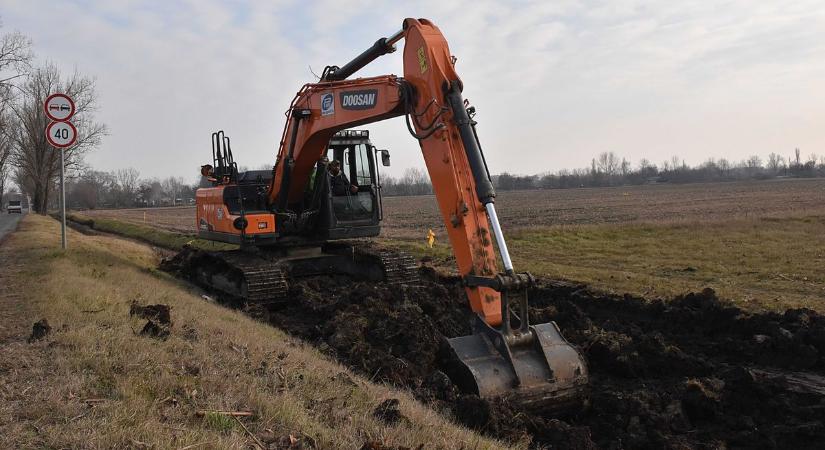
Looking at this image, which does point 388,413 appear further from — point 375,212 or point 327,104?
point 375,212

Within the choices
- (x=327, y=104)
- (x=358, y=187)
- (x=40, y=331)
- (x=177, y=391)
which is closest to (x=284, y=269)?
(x=358, y=187)

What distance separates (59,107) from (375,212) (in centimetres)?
682

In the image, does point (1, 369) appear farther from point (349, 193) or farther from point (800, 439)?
point (349, 193)

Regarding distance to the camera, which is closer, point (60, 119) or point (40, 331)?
point (40, 331)

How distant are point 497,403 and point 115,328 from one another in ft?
11.9

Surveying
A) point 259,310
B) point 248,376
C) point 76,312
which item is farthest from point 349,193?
point 248,376

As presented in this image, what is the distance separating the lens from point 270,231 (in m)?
10.7

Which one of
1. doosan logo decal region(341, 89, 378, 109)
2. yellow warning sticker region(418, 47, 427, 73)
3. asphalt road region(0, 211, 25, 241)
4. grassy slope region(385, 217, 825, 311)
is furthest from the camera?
asphalt road region(0, 211, 25, 241)

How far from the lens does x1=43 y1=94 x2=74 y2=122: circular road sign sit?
→ 39.8 feet

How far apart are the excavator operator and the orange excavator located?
0.03 meters

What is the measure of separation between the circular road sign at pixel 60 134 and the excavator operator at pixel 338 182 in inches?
224

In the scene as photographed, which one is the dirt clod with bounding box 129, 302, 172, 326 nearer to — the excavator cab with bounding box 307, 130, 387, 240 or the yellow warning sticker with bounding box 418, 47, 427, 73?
the yellow warning sticker with bounding box 418, 47, 427, 73

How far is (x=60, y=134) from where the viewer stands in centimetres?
1259

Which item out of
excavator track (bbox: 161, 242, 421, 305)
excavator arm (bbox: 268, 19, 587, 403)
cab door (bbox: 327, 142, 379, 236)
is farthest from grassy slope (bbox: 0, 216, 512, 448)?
cab door (bbox: 327, 142, 379, 236)
